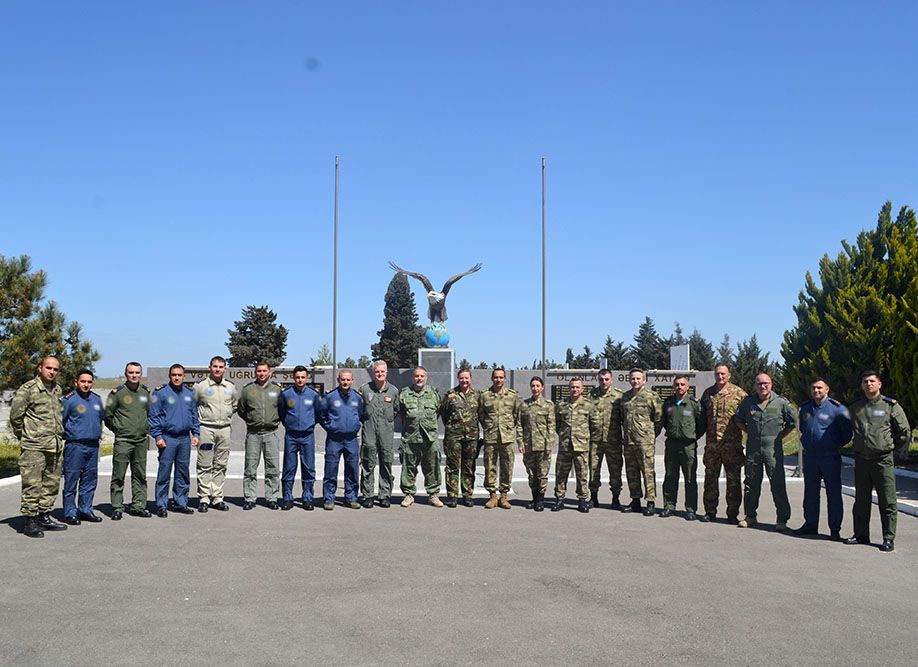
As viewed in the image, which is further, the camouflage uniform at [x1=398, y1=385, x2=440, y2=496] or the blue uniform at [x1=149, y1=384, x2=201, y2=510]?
the camouflage uniform at [x1=398, y1=385, x2=440, y2=496]

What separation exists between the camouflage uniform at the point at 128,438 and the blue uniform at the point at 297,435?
148 cm

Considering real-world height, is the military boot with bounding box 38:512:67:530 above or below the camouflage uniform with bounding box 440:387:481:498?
below

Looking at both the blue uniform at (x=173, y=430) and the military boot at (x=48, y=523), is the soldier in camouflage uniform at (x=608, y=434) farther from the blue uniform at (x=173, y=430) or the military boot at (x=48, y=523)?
the military boot at (x=48, y=523)

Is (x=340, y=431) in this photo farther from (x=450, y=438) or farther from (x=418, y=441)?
(x=450, y=438)

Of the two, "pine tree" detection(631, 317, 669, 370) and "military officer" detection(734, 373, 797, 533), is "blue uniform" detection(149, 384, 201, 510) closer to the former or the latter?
"military officer" detection(734, 373, 797, 533)

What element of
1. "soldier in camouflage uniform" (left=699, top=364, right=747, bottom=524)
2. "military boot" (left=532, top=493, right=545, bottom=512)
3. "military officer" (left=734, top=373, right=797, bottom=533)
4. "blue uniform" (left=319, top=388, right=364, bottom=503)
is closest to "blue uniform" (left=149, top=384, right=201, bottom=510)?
"blue uniform" (left=319, top=388, right=364, bottom=503)

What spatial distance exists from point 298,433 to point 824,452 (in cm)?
559

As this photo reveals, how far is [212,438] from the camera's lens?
338 inches

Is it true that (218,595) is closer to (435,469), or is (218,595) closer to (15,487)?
(435,469)

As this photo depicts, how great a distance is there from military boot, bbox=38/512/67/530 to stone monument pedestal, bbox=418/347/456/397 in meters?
9.96

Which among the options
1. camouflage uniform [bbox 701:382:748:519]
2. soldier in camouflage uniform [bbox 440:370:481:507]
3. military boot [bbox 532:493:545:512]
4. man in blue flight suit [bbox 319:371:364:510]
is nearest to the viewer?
camouflage uniform [bbox 701:382:748:519]

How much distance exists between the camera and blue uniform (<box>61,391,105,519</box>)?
25.2 feet

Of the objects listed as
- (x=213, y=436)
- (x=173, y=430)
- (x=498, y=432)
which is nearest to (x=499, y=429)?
(x=498, y=432)

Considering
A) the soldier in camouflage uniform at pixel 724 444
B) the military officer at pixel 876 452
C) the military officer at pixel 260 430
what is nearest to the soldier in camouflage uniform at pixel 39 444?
the military officer at pixel 260 430
